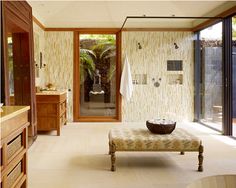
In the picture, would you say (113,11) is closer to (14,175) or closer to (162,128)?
(162,128)

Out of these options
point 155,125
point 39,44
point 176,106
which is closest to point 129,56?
point 176,106

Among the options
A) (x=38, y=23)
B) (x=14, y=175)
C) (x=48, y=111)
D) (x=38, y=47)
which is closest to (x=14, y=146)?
(x=14, y=175)

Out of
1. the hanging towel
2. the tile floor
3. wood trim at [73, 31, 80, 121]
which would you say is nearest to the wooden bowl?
the tile floor

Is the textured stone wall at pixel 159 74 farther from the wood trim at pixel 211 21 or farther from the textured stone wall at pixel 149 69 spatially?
the wood trim at pixel 211 21

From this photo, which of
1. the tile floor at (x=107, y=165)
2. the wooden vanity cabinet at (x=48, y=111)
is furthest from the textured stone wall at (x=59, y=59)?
the tile floor at (x=107, y=165)

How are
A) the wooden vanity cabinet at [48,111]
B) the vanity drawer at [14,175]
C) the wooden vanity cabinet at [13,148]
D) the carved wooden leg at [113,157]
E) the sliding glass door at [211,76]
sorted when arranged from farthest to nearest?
1. the sliding glass door at [211,76]
2. the wooden vanity cabinet at [48,111]
3. the carved wooden leg at [113,157]
4. the vanity drawer at [14,175]
5. the wooden vanity cabinet at [13,148]

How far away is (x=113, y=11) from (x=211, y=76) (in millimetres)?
2833

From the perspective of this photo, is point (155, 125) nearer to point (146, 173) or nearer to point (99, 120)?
point (146, 173)

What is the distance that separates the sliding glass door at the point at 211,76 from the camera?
6.96 m

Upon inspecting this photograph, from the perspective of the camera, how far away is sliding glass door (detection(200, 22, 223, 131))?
22.8 ft

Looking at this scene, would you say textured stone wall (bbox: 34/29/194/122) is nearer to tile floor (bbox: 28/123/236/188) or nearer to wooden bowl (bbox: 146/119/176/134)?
tile floor (bbox: 28/123/236/188)

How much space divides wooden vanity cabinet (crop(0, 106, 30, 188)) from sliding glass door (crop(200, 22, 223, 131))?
494cm

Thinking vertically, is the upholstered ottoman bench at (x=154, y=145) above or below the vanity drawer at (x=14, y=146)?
below

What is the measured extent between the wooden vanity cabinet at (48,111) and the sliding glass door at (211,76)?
358 centimetres
